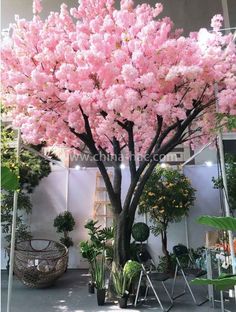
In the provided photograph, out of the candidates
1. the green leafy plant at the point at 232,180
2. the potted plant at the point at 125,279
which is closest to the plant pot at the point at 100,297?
the potted plant at the point at 125,279

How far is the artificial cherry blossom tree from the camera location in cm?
369

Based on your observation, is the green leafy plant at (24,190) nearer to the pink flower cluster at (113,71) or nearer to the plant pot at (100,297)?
the pink flower cluster at (113,71)

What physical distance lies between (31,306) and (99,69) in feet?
11.0

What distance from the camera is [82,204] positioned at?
23.5 feet

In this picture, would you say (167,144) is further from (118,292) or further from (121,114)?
(118,292)

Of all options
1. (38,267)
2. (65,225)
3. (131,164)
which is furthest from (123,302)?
(65,225)

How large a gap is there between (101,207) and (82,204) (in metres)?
0.47

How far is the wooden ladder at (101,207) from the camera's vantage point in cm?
696

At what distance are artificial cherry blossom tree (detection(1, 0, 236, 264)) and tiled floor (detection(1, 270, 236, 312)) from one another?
0.71 meters

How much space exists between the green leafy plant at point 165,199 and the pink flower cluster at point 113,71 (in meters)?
2.11

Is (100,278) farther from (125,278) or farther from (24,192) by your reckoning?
(24,192)

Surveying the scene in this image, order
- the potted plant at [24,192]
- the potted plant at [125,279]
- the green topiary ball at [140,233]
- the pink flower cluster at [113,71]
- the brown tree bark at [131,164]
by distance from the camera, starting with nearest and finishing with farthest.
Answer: the pink flower cluster at [113,71], the potted plant at [125,279], the brown tree bark at [131,164], the green topiary ball at [140,233], the potted plant at [24,192]

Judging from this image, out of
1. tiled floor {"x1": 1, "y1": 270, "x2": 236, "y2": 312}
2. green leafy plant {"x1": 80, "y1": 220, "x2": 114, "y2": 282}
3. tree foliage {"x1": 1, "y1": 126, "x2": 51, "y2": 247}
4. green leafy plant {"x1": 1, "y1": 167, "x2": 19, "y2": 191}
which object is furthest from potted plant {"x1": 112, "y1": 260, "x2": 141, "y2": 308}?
tree foliage {"x1": 1, "y1": 126, "x2": 51, "y2": 247}

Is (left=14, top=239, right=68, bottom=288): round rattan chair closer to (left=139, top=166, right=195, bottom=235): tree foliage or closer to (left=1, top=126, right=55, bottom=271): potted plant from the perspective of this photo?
(left=1, top=126, right=55, bottom=271): potted plant
